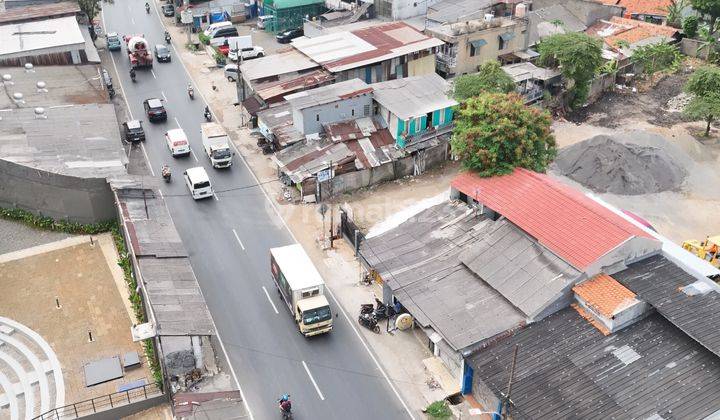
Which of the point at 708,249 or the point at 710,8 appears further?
the point at 710,8

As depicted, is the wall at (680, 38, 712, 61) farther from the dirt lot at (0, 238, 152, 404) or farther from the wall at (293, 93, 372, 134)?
the dirt lot at (0, 238, 152, 404)

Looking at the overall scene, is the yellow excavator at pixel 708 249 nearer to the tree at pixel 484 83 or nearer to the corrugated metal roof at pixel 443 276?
the corrugated metal roof at pixel 443 276

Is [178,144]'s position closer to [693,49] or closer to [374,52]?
[374,52]

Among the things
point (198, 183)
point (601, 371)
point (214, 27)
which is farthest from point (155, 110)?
point (601, 371)

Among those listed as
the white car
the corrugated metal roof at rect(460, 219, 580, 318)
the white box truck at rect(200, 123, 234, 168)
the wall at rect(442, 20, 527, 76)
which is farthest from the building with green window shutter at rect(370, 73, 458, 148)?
the white car

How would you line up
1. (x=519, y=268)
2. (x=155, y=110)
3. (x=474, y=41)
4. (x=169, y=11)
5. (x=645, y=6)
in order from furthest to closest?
1. (x=169, y=11)
2. (x=645, y=6)
3. (x=474, y=41)
4. (x=155, y=110)
5. (x=519, y=268)

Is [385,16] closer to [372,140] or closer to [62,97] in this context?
[372,140]
